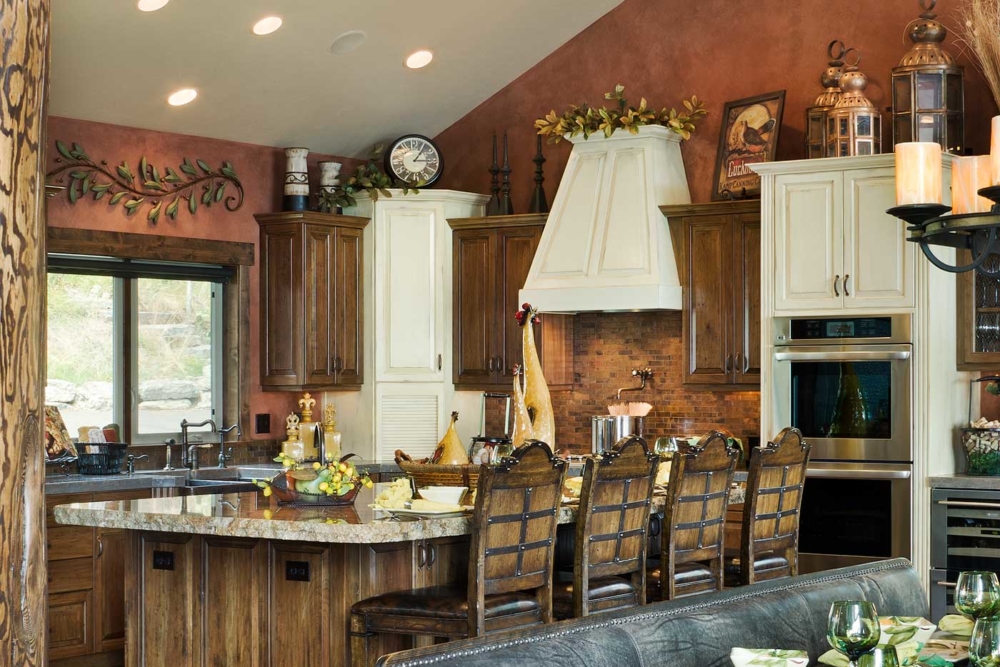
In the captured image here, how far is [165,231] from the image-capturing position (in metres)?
7.11

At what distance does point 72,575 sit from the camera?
6.11 meters

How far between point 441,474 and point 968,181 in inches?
79.9

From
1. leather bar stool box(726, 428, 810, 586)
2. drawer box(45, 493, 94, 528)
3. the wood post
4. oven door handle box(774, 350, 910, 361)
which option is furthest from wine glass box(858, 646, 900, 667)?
drawer box(45, 493, 94, 528)

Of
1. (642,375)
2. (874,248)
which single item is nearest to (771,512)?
(874,248)

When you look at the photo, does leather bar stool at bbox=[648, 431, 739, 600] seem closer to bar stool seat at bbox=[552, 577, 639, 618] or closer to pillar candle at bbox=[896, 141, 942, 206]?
bar stool seat at bbox=[552, 577, 639, 618]

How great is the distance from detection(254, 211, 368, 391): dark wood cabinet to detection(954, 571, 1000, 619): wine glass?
5.15m

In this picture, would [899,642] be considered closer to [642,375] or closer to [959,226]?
[959,226]

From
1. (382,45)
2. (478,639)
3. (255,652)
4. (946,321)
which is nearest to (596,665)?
(478,639)

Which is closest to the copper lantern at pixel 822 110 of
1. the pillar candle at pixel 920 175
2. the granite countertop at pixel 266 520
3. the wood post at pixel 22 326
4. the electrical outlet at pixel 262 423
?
the granite countertop at pixel 266 520

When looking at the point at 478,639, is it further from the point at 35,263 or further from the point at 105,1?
the point at 105,1

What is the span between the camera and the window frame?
277 inches

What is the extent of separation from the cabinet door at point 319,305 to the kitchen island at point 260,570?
270 centimetres

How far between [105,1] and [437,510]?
3114 millimetres

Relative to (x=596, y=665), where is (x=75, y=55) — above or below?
above
